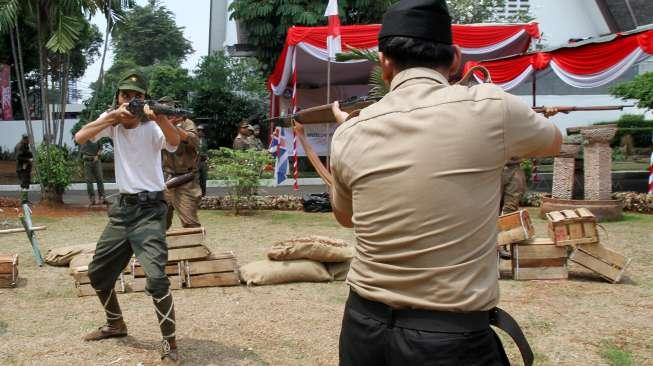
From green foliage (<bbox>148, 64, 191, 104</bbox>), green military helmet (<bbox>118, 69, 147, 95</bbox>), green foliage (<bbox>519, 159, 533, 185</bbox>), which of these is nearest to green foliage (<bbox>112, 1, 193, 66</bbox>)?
green foliage (<bbox>148, 64, 191, 104</bbox>)

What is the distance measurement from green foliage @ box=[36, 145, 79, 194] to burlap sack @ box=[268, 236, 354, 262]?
839cm

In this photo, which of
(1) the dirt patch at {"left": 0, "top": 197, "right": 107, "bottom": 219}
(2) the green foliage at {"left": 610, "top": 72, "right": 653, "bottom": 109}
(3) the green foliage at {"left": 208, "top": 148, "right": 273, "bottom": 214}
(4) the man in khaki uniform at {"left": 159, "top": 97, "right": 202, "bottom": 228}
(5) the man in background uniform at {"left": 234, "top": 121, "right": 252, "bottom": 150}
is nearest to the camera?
(4) the man in khaki uniform at {"left": 159, "top": 97, "right": 202, "bottom": 228}

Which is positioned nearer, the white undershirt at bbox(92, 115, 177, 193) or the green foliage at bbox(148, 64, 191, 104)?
the white undershirt at bbox(92, 115, 177, 193)

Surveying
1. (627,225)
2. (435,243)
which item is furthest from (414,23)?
(627,225)

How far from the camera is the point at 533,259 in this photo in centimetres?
665

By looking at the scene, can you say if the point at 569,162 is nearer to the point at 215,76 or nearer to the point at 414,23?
the point at 414,23

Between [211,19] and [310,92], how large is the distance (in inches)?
666

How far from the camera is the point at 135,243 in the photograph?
14.3 ft

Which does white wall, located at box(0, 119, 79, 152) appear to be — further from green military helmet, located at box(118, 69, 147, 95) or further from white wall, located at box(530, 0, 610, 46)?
green military helmet, located at box(118, 69, 147, 95)

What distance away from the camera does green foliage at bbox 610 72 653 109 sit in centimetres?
1166

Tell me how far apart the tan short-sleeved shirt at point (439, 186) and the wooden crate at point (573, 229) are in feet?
16.6

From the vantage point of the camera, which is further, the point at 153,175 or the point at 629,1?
the point at 629,1

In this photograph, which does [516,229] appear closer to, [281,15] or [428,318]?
[428,318]

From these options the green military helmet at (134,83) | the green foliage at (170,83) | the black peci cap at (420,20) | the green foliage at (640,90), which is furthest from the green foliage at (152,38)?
the black peci cap at (420,20)
